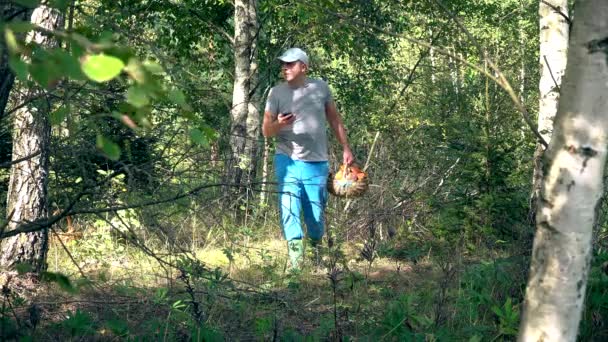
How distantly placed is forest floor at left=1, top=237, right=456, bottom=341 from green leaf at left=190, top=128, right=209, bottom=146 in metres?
0.97

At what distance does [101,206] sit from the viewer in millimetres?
4508

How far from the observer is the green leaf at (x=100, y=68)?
225 cm

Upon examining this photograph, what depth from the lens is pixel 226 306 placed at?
5586 millimetres

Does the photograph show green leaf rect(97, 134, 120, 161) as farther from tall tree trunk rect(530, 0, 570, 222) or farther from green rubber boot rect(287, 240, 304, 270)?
tall tree trunk rect(530, 0, 570, 222)

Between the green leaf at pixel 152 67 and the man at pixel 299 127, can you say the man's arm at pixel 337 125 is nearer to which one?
the man at pixel 299 127

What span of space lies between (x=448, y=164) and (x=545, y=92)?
1732mm

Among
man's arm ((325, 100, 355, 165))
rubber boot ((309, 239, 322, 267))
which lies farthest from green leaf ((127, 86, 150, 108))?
man's arm ((325, 100, 355, 165))

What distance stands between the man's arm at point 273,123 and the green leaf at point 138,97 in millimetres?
4848

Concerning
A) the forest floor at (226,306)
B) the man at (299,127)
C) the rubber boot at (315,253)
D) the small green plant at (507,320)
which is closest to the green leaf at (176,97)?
the forest floor at (226,306)

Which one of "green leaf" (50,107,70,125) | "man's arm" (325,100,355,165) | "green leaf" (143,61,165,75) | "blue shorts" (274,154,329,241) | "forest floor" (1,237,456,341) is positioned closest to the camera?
"green leaf" (143,61,165,75)

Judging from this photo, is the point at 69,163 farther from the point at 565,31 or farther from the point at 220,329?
the point at 565,31

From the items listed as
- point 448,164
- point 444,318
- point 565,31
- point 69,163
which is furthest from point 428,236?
point 69,163

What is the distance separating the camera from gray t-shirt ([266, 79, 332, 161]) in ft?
24.9

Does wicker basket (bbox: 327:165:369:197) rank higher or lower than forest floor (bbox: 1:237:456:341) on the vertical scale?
higher
